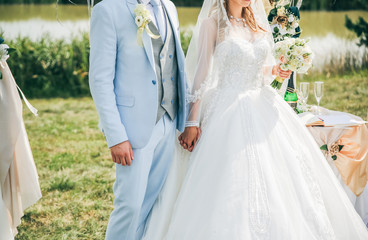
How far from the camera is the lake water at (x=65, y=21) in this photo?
9.52m

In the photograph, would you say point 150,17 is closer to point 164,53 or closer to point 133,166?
point 164,53

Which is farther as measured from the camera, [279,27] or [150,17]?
[279,27]

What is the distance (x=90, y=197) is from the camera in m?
4.26

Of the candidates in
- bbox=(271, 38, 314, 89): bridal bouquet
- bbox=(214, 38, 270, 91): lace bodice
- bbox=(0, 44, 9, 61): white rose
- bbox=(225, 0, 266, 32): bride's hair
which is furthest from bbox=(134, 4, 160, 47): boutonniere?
bbox=(0, 44, 9, 61): white rose

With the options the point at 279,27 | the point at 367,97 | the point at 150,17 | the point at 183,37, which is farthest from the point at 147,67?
the point at 183,37

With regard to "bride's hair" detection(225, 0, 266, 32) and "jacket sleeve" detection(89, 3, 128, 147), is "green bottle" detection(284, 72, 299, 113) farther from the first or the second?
"jacket sleeve" detection(89, 3, 128, 147)

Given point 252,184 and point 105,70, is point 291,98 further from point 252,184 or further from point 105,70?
point 105,70

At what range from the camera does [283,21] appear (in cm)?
342

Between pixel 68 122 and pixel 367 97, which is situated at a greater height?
pixel 367 97

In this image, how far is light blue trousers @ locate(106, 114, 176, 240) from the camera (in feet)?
8.13

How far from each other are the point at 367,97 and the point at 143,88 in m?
6.07

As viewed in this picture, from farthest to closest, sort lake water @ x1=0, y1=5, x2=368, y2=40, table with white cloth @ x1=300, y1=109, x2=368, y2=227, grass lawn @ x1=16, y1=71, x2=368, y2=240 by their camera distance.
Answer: lake water @ x1=0, y1=5, x2=368, y2=40, grass lawn @ x1=16, y1=71, x2=368, y2=240, table with white cloth @ x1=300, y1=109, x2=368, y2=227

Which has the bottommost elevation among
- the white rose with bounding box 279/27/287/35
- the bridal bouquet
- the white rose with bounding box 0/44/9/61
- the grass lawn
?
the grass lawn

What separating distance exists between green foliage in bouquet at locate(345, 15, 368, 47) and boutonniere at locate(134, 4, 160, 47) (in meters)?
7.49
